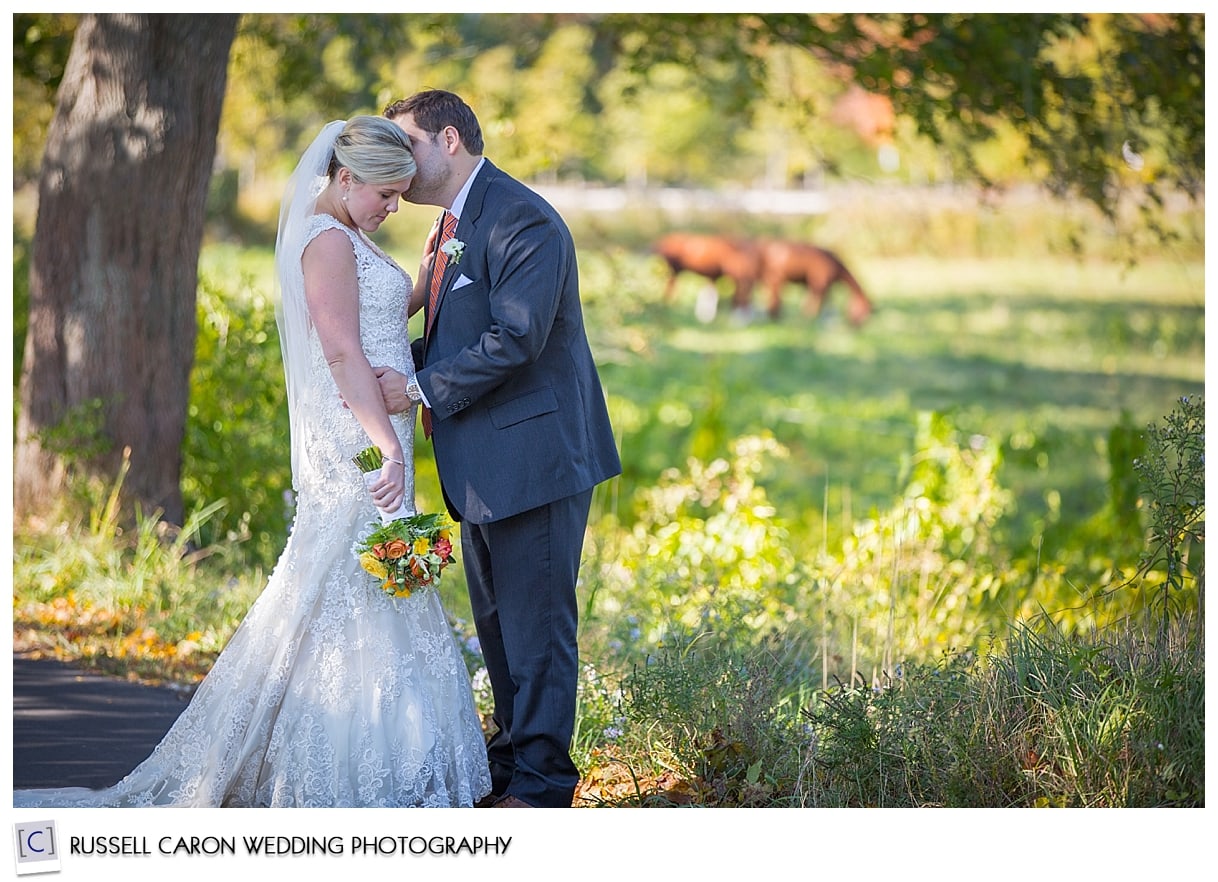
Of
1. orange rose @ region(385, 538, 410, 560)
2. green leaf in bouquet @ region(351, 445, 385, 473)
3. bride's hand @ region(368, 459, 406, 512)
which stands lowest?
orange rose @ region(385, 538, 410, 560)

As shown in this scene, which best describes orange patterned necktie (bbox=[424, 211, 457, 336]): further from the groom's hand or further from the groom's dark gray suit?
the groom's hand

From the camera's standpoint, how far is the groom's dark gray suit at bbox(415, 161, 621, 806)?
3.60 meters

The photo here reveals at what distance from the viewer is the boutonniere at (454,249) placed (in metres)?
3.65

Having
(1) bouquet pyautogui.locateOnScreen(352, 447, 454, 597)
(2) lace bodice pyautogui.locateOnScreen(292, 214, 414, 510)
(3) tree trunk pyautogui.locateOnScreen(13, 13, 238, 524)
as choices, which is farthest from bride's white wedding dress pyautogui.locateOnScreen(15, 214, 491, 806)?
(3) tree trunk pyautogui.locateOnScreen(13, 13, 238, 524)

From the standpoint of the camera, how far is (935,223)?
2362cm

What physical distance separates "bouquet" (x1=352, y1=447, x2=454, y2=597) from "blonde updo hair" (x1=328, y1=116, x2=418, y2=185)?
79cm

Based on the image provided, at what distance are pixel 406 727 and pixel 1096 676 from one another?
2048 millimetres

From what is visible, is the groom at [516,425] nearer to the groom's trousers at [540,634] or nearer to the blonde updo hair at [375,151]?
the groom's trousers at [540,634]

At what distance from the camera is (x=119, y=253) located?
621 centimetres

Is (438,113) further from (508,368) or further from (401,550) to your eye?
(401,550)

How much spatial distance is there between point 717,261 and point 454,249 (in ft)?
53.6

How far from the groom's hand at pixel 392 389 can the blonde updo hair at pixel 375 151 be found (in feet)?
1.80

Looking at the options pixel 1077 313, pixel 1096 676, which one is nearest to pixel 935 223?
pixel 1077 313
